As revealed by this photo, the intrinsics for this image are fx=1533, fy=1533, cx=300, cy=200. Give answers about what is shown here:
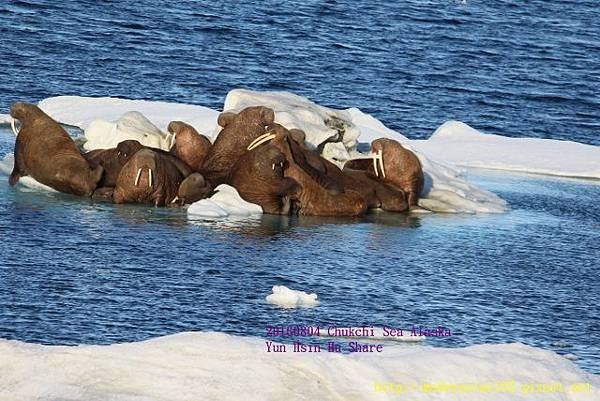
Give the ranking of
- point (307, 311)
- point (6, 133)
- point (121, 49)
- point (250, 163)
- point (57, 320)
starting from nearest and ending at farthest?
point (57, 320) → point (307, 311) → point (250, 163) → point (6, 133) → point (121, 49)

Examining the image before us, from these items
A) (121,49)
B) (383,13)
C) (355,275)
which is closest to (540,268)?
(355,275)

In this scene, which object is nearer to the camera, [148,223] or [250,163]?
[148,223]

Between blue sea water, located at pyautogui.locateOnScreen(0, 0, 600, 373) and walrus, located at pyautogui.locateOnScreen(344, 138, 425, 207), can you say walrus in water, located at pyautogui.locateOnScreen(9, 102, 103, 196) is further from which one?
walrus, located at pyautogui.locateOnScreen(344, 138, 425, 207)

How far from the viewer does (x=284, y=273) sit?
14.1 metres

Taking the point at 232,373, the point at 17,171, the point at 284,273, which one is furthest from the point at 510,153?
the point at 232,373

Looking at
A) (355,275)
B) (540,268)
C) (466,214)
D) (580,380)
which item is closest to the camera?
(580,380)

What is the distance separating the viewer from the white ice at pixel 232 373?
8625mm

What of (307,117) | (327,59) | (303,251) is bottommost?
(327,59)

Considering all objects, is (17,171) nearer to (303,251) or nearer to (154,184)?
(154,184)

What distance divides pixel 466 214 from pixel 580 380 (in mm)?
8930

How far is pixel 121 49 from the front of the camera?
35.2 metres

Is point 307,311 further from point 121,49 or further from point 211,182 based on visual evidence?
point 121,49

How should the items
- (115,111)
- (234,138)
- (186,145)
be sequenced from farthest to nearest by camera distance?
(115,111) < (186,145) < (234,138)

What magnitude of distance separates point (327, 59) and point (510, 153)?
13.6 metres
